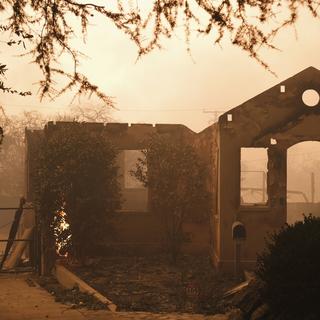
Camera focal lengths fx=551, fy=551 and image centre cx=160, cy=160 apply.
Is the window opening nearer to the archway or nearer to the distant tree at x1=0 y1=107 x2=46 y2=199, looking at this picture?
the archway

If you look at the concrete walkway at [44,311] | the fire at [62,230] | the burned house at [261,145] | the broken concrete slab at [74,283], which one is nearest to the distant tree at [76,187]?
the fire at [62,230]

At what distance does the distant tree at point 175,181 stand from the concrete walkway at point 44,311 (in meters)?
A: 4.84

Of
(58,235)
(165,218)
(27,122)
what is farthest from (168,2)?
(27,122)

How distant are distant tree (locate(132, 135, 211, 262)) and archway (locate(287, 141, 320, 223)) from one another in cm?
797

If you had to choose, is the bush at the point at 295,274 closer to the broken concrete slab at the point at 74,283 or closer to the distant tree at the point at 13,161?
the broken concrete slab at the point at 74,283

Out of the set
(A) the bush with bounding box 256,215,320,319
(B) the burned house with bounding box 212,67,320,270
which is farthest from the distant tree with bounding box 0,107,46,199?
(A) the bush with bounding box 256,215,320,319

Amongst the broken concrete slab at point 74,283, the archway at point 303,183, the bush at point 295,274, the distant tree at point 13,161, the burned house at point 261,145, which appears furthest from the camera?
the distant tree at point 13,161

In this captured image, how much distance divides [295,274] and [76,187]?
9388 millimetres

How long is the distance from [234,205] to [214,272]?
72.6 inches

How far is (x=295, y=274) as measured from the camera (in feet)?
19.8

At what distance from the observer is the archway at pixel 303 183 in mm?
35562

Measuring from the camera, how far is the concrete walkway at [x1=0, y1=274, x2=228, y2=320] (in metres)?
8.54

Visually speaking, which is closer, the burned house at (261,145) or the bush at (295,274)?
the bush at (295,274)

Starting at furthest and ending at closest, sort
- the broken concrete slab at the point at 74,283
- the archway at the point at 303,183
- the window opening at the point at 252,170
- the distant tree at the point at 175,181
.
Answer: the window opening at the point at 252,170
the archway at the point at 303,183
the distant tree at the point at 175,181
the broken concrete slab at the point at 74,283
